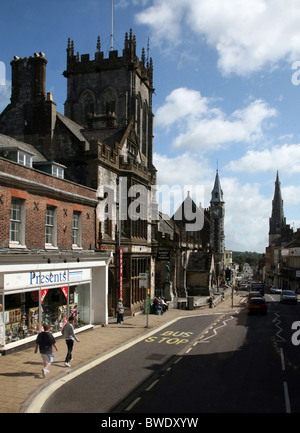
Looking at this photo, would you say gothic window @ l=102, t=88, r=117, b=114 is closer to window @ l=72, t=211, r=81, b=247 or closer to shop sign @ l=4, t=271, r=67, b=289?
window @ l=72, t=211, r=81, b=247

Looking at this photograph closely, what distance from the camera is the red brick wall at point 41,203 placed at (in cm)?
A: 1638

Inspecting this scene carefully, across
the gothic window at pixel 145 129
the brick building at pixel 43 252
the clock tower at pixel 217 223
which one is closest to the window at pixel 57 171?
the brick building at pixel 43 252

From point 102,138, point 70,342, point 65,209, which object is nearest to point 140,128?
point 102,138

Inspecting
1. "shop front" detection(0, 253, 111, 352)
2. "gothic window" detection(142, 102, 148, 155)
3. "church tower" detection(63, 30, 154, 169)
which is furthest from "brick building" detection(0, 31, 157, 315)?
"gothic window" detection(142, 102, 148, 155)

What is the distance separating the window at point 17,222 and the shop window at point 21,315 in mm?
2245

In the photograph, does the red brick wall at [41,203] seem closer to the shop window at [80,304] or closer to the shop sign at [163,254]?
the shop window at [80,304]

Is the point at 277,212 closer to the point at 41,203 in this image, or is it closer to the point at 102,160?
the point at 102,160

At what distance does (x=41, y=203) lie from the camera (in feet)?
61.5

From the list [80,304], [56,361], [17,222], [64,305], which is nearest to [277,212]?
[80,304]

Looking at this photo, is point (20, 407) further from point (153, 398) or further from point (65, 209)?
point (65, 209)

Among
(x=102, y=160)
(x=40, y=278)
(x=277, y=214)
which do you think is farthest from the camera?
(x=277, y=214)

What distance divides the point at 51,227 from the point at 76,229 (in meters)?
2.67

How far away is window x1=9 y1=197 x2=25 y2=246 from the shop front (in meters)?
1.16

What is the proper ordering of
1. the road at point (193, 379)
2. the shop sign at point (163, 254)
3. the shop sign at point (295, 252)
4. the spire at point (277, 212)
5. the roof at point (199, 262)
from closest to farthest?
1. the road at point (193, 379)
2. the shop sign at point (163, 254)
3. the roof at point (199, 262)
4. the shop sign at point (295, 252)
5. the spire at point (277, 212)
